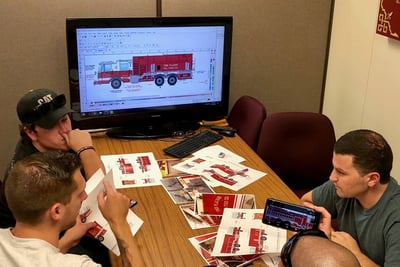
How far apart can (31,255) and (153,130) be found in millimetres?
1507

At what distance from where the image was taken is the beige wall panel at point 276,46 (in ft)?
9.95

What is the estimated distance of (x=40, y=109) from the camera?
Answer: 2.01m

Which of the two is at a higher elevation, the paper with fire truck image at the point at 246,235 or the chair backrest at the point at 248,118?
the chair backrest at the point at 248,118

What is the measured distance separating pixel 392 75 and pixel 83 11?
1.74 m

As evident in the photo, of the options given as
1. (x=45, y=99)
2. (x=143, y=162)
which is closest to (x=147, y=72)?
(x=143, y=162)

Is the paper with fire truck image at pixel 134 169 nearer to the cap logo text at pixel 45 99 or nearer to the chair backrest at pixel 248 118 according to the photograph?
the cap logo text at pixel 45 99

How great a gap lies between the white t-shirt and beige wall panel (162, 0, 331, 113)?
183cm

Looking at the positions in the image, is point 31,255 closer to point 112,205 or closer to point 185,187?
point 112,205

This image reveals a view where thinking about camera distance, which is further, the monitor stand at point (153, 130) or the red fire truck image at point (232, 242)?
the monitor stand at point (153, 130)

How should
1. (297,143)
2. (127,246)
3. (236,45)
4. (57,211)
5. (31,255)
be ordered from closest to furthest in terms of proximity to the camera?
(31,255) < (57,211) < (127,246) < (297,143) < (236,45)

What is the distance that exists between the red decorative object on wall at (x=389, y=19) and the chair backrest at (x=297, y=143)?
554mm

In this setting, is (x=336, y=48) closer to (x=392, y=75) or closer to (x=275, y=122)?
(x=392, y=75)

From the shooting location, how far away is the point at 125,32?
104 inches

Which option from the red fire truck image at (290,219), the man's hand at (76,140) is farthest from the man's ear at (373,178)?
the man's hand at (76,140)
